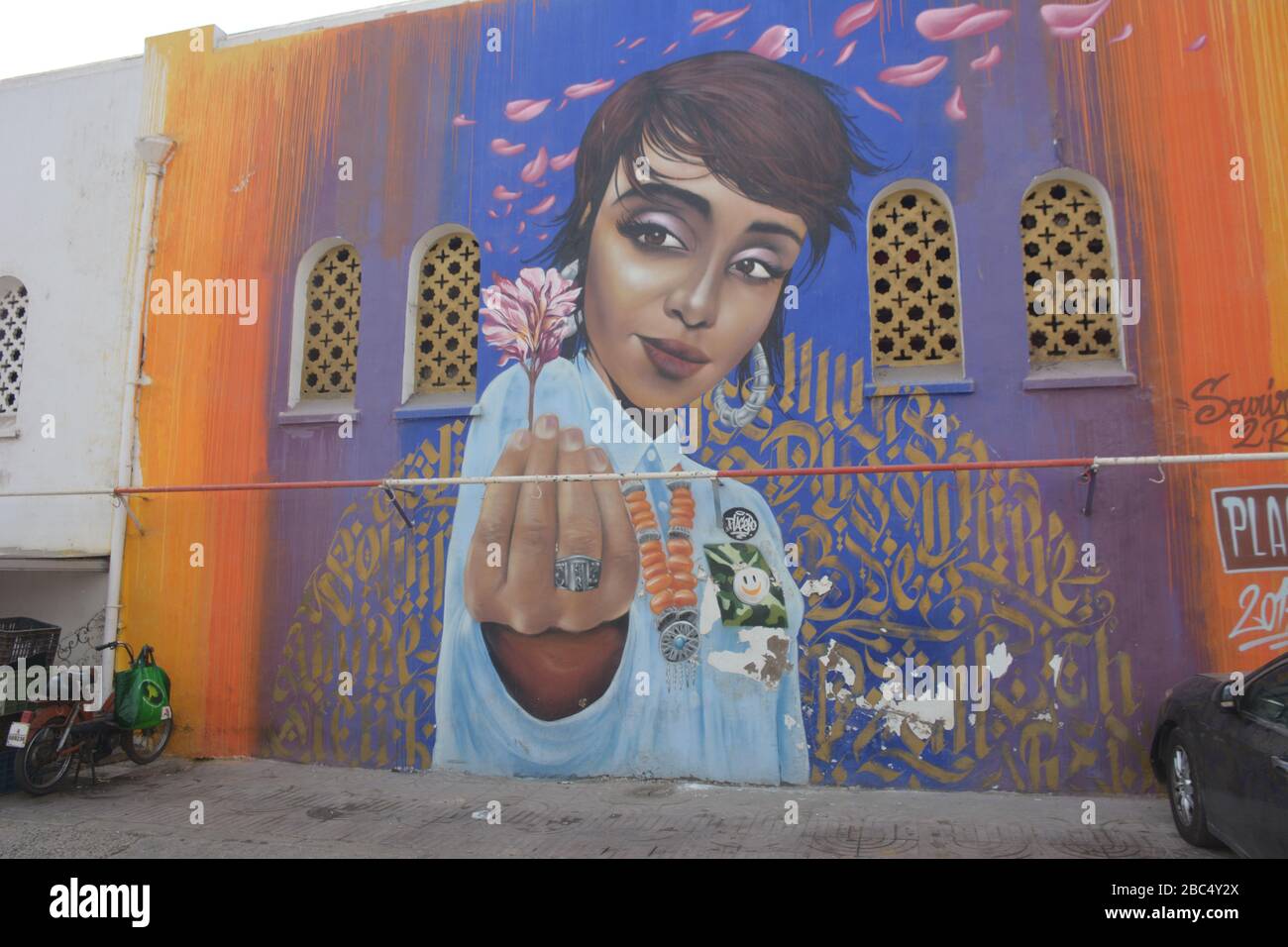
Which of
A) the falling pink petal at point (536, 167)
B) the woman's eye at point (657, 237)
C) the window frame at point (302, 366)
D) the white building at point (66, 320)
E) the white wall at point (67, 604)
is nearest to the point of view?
the woman's eye at point (657, 237)

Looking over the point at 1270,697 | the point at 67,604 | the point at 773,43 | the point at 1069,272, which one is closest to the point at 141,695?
the point at 67,604

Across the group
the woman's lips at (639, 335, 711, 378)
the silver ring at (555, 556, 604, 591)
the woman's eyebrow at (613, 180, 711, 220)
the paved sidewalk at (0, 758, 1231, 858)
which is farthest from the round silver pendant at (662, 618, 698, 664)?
the woman's eyebrow at (613, 180, 711, 220)

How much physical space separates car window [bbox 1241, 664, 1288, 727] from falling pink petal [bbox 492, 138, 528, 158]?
291 inches

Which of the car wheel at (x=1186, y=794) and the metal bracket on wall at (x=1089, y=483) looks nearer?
the car wheel at (x=1186, y=794)

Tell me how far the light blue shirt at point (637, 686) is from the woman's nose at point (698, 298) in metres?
0.97

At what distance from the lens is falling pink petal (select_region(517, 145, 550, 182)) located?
888 centimetres

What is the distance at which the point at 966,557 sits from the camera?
748 centimetres

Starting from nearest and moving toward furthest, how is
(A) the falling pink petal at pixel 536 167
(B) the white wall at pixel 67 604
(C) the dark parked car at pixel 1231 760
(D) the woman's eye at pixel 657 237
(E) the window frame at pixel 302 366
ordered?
(C) the dark parked car at pixel 1231 760 < (D) the woman's eye at pixel 657 237 < (A) the falling pink petal at pixel 536 167 < (E) the window frame at pixel 302 366 < (B) the white wall at pixel 67 604

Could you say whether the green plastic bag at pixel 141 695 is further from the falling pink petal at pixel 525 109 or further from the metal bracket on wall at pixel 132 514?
the falling pink petal at pixel 525 109

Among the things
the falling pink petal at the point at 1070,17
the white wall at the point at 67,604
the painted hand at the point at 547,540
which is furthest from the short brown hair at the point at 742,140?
the white wall at the point at 67,604

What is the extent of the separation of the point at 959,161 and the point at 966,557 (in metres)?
3.40

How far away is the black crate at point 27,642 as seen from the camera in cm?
789

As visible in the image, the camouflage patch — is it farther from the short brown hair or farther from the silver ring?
the short brown hair

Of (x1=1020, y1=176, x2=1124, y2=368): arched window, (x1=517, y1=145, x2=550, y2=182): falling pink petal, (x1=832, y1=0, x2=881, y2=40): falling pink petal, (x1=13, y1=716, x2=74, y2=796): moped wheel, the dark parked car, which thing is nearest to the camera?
the dark parked car
